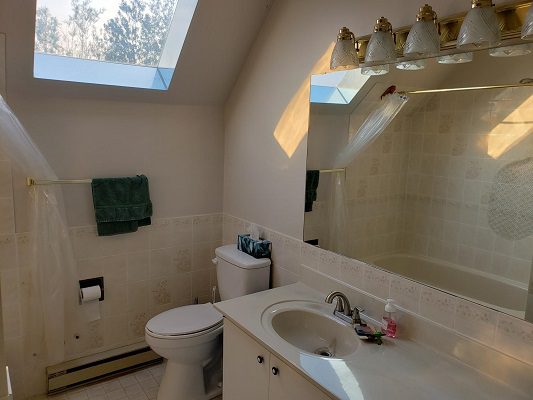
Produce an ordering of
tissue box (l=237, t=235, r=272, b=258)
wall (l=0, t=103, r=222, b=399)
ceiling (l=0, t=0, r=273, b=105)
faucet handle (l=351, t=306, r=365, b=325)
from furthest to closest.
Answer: tissue box (l=237, t=235, r=272, b=258)
wall (l=0, t=103, r=222, b=399)
ceiling (l=0, t=0, r=273, b=105)
faucet handle (l=351, t=306, r=365, b=325)

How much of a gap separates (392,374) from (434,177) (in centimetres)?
80

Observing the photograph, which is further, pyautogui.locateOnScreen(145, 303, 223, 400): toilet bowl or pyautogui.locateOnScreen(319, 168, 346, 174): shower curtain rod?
pyautogui.locateOnScreen(145, 303, 223, 400): toilet bowl

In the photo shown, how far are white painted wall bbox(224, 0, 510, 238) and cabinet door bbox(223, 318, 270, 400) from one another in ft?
2.25

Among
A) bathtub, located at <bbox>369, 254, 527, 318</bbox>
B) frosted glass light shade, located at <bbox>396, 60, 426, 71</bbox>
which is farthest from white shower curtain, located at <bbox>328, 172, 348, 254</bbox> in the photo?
frosted glass light shade, located at <bbox>396, 60, 426, 71</bbox>

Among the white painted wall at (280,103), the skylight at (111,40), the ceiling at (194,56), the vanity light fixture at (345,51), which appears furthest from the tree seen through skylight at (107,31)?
the vanity light fixture at (345,51)

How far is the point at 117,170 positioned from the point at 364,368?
6.14 feet

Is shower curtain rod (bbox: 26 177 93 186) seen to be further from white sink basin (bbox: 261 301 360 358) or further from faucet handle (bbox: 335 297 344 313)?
faucet handle (bbox: 335 297 344 313)

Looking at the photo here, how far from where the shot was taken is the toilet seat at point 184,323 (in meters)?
2.26

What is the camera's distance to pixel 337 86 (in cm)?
205

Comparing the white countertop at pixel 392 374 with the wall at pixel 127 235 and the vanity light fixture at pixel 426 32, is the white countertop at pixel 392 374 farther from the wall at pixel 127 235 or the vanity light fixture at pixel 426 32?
the wall at pixel 127 235

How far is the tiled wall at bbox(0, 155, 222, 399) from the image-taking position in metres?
2.31

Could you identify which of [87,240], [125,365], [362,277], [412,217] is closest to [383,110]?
[412,217]

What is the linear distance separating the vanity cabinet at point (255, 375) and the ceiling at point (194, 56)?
1.51m

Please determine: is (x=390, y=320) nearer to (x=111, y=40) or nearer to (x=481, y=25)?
(x=481, y=25)
